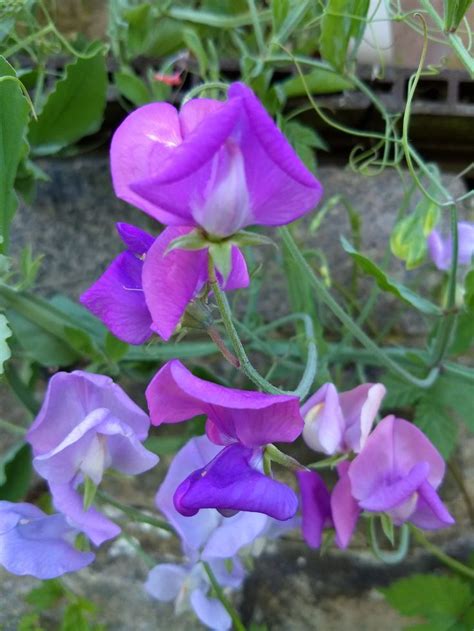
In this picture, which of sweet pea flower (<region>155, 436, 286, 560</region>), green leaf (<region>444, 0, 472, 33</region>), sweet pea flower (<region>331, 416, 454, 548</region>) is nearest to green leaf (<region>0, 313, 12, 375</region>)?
sweet pea flower (<region>155, 436, 286, 560</region>)

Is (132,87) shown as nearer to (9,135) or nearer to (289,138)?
(289,138)

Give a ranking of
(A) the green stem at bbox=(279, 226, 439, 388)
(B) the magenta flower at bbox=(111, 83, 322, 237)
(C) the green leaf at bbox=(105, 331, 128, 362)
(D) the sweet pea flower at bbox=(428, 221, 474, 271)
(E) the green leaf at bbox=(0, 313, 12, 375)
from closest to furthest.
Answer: (B) the magenta flower at bbox=(111, 83, 322, 237) < (E) the green leaf at bbox=(0, 313, 12, 375) < (A) the green stem at bbox=(279, 226, 439, 388) < (C) the green leaf at bbox=(105, 331, 128, 362) < (D) the sweet pea flower at bbox=(428, 221, 474, 271)

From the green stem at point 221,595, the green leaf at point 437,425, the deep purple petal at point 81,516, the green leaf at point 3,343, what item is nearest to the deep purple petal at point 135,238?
the green leaf at point 3,343

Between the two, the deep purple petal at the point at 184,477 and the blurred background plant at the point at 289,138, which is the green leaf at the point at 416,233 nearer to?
the blurred background plant at the point at 289,138

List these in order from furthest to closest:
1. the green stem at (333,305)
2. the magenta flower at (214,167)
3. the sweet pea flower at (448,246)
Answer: the sweet pea flower at (448,246)
the green stem at (333,305)
the magenta flower at (214,167)

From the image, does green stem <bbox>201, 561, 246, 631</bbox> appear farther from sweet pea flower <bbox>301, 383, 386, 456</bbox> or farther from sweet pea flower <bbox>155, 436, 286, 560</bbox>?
sweet pea flower <bbox>301, 383, 386, 456</bbox>

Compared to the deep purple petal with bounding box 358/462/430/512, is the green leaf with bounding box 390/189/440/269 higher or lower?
higher

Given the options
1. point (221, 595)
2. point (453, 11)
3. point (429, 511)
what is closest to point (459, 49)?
point (453, 11)
